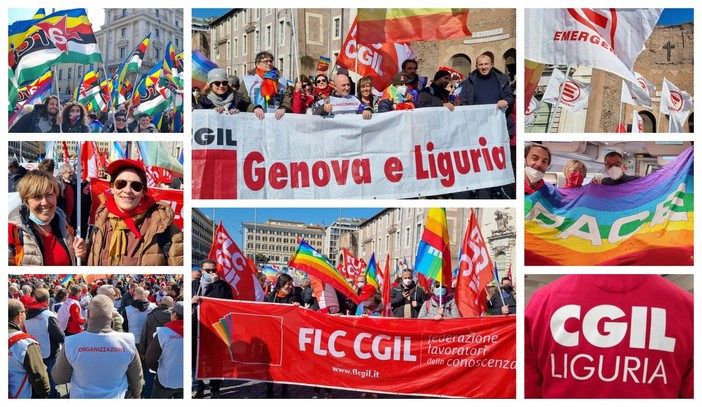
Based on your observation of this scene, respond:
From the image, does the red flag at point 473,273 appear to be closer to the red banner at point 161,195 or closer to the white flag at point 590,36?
the white flag at point 590,36

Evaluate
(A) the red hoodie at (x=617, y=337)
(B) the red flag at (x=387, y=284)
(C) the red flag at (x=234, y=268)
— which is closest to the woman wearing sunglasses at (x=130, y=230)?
(C) the red flag at (x=234, y=268)

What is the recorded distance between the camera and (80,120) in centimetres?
872

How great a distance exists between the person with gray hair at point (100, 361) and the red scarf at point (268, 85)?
8.54ft

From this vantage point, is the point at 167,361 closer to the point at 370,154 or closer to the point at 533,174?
the point at 370,154

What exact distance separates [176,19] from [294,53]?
4.06 feet

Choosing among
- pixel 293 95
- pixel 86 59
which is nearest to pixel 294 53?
pixel 293 95

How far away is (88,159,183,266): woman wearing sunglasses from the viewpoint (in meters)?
8.57

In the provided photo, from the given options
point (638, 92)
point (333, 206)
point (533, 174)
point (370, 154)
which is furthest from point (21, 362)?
point (638, 92)

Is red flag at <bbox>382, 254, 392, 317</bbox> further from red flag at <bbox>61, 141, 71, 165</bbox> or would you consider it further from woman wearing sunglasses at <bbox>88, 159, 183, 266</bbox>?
red flag at <bbox>61, 141, 71, 165</bbox>

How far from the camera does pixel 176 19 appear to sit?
28.3 ft

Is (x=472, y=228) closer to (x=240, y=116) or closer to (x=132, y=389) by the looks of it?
(x=240, y=116)

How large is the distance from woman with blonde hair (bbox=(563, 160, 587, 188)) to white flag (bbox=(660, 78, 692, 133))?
1.04 metres

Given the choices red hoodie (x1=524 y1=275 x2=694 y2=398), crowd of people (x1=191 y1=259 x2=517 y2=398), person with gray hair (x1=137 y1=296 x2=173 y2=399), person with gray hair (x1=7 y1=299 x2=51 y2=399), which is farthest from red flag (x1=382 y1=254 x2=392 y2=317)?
person with gray hair (x1=7 y1=299 x2=51 y2=399)

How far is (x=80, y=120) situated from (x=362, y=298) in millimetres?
3409
